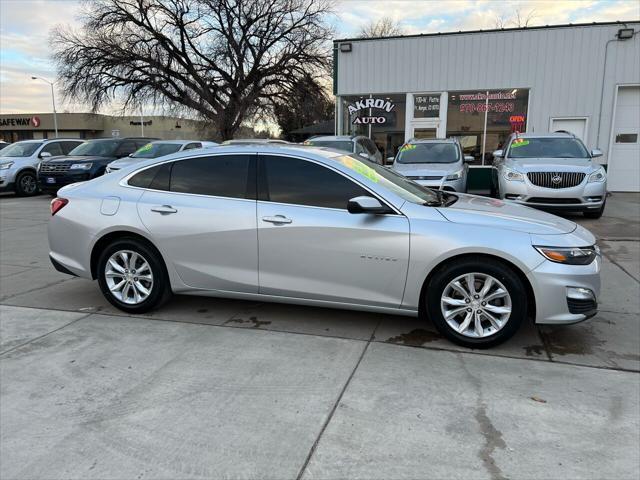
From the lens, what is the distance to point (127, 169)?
16.2 ft

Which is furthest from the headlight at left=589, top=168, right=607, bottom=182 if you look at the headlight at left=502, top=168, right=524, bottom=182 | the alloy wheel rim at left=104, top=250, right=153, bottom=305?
the alloy wheel rim at left=104, top=250, right=153, bottom=305

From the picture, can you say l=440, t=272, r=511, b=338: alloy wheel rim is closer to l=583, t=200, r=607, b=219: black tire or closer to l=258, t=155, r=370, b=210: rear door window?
l=258, t=155, r=370, b=210: rear door window

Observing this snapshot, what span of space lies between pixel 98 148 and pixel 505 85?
12190 millimetres

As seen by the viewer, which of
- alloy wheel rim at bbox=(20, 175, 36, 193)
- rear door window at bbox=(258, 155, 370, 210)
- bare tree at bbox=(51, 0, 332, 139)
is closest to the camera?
rear door window at bbox=(258, 155, 370, 210)

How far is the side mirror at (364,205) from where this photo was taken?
3.93 metres

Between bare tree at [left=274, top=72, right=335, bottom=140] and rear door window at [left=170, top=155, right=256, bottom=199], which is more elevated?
bare tree at [left=274, top=72, right=335, bottom=140]

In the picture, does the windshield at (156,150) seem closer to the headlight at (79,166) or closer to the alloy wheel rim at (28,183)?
the headlight at (79,166)

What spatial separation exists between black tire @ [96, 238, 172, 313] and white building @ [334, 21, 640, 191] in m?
12.6

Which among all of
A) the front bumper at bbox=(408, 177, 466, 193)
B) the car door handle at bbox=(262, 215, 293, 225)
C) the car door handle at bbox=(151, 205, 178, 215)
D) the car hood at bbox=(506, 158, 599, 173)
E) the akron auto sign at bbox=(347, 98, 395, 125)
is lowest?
the front bumper at bbox=(408, 177, 466, 193)

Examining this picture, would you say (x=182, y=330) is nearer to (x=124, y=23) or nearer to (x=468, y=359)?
(x=468, y=359)

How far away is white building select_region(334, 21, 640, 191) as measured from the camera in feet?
46.9

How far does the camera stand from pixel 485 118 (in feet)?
50.4

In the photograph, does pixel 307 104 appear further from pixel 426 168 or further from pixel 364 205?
pixel 364 205

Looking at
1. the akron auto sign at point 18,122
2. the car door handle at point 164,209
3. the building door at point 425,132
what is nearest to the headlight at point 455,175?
the building door at point 425,132
